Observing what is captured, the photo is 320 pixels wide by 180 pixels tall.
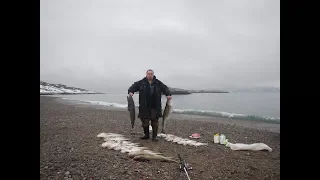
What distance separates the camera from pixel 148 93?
6805mm

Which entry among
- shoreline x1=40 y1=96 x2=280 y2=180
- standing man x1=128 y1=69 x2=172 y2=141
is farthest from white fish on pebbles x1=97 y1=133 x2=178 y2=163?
standing man x1=128 y1=69 x2=172 y2=141

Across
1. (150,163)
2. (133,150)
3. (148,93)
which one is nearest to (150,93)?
(148,93)

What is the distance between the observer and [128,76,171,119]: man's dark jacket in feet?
22.3

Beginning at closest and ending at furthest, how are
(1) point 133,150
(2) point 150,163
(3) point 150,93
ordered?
(2) point 150,163
(1) point 133,150
(3) point 150,93

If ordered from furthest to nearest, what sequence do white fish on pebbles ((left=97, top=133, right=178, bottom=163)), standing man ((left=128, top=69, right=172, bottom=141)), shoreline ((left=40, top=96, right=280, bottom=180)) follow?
standing man ((left=128, top=69, right=172, bottom=141)) → white fish on pebbles ((left=97, top=133, right=178, bottom=163)) → shoreline ((left=40, top=96, right=280, bottom=180))

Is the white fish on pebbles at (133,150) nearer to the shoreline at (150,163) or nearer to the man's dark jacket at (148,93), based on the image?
the shoreline at (150,163)

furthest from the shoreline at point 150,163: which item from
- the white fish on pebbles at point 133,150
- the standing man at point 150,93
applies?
the standing man at point 150,93

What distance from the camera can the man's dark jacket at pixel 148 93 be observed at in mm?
6797

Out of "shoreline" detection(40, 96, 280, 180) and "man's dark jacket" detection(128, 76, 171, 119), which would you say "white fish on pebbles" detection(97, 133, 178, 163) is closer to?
"shoreline" detection(40, 96, 280, 180)

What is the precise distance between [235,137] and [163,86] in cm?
432

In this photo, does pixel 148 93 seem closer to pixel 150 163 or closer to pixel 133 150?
pixel 133 150
